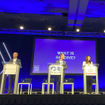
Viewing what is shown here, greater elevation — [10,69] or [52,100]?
[10,69]

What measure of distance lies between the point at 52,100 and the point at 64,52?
13.4 ft

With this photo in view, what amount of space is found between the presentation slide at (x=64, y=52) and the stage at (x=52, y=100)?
374 cm

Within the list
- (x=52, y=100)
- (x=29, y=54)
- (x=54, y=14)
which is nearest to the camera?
(x=52, y=100)

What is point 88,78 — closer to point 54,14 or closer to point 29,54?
point 54,14

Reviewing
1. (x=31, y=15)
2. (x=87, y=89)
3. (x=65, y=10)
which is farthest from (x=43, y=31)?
(x=87, y=89)

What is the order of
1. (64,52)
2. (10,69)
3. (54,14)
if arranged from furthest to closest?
(64,52)
(54,14)
(10,69)

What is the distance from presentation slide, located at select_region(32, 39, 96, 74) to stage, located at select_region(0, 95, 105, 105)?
3743 millimetres

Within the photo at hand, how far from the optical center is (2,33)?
278 inches

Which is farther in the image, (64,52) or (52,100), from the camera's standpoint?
(64,52)

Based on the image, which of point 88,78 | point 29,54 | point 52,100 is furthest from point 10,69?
point 29,54

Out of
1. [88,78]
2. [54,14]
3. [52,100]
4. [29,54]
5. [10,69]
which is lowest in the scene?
[52,100]

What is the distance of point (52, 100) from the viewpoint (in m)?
2.62

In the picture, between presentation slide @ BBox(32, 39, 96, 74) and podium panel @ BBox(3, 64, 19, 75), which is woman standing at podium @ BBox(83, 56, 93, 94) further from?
presentation slide @ BBox(32, 39, 96, 74)

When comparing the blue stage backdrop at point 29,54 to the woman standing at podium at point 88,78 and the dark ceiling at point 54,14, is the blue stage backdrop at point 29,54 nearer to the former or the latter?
the dark ceiling at point 54,14
